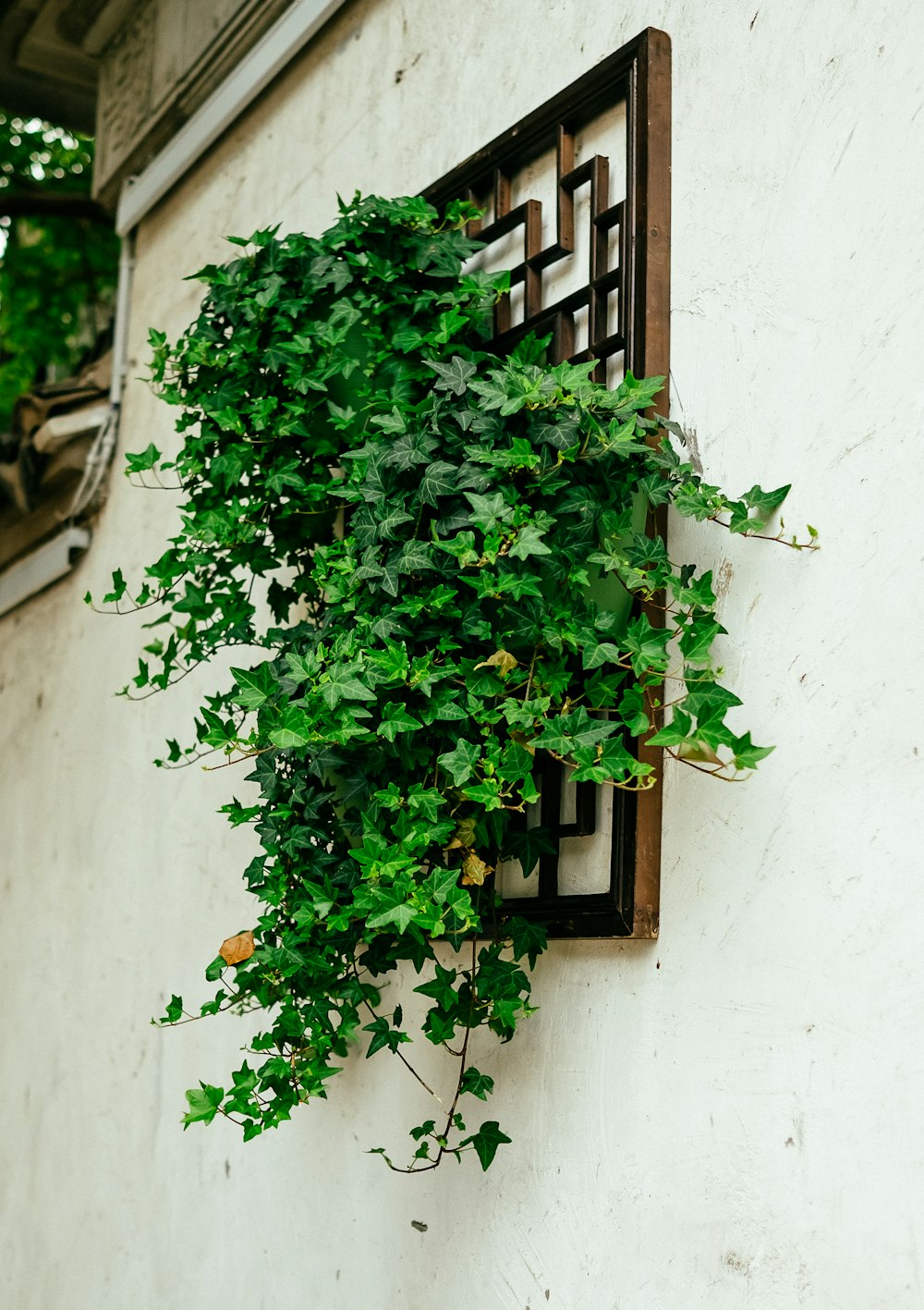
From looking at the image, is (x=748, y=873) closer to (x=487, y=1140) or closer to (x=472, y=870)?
(x=472, y=870)

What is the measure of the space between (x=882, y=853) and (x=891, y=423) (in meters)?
0.38

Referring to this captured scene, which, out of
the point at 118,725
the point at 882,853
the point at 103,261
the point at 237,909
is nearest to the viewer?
the point at 882,853

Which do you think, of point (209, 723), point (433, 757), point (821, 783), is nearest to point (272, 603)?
point (209, 723)

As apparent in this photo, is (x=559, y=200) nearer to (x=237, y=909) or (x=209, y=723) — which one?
(x=209, y=723)

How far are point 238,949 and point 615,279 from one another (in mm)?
865

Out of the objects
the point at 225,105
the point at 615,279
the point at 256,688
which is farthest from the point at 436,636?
the point at 225,105

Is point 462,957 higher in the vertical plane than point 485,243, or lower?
lower

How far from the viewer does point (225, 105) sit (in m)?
2.62

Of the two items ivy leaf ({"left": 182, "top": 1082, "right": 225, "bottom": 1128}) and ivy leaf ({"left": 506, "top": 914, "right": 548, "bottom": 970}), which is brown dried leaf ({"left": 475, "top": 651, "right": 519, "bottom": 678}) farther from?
ivy leaf ({"left": 182, "top": 1082, "right": 225, "bottom": 1128})

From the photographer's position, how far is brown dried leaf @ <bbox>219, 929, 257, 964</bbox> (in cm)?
142

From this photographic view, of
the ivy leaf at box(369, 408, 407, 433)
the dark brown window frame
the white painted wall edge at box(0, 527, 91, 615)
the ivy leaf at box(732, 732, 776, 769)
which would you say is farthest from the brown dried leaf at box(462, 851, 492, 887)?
the white painted wall edge at box(0, 527, 91, 615)

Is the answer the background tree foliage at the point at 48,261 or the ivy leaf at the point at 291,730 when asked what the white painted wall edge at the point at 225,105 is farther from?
the background tree foliage at the point at 48,261

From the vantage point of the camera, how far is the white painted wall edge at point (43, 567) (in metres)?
3.04

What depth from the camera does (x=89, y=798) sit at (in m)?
2.81
